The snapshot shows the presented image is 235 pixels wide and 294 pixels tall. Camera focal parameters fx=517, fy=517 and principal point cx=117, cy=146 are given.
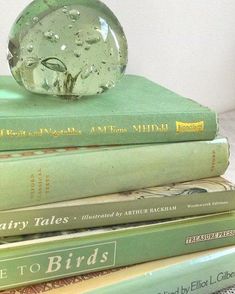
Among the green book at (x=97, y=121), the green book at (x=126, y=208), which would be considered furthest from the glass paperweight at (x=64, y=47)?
the green book at (x=126, y=208)

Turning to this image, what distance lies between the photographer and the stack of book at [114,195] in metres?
0.44

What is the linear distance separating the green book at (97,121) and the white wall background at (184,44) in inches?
9.2

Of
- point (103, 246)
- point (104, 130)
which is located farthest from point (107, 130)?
point (103, 246)

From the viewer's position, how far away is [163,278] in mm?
472

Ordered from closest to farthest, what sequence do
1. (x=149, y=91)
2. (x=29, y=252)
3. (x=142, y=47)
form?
(x=29, y=252), (x=149, y=91), (x=142, y=47)

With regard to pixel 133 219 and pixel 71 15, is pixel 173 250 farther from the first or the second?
pixel 71 15

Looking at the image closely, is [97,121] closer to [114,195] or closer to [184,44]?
[114,195]

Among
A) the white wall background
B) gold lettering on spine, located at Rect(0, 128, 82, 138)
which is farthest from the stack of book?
the white wall background

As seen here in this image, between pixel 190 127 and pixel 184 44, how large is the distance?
0.36 metres

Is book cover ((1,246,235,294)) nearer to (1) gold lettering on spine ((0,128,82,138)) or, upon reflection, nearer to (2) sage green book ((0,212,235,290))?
(2) sage green book ((0,212,235,290))

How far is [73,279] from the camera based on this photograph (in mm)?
455

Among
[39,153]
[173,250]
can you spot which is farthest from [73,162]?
[173,250]

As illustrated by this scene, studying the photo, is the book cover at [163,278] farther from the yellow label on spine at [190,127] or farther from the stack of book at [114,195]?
the yellow label on spine at [190,127]

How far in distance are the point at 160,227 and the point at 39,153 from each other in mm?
135
